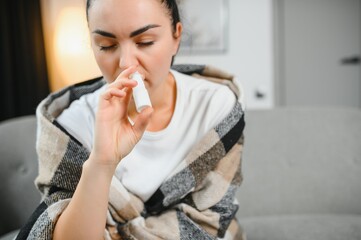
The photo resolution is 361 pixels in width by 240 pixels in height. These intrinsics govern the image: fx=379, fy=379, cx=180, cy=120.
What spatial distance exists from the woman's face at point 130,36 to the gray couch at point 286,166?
529mm

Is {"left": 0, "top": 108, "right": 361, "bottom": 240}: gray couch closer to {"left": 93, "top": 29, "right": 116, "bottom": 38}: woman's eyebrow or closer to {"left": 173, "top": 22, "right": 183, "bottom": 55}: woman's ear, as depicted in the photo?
{"left": 173, "top": 22, "right": 183, "bottom": 55}: woman's ear

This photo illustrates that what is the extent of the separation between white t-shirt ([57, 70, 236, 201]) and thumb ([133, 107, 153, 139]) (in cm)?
18

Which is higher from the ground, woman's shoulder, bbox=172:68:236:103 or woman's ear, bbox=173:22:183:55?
woman's ear, bbox=173:22:183:55

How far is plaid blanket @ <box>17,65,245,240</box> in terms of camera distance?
2.43ft

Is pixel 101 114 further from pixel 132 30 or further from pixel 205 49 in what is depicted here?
pixel 205 49

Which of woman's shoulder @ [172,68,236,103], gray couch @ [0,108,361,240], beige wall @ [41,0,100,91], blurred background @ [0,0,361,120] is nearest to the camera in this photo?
woman's shoulder @ [172,68,236,103]

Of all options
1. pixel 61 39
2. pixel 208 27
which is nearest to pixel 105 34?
pixel 61 39

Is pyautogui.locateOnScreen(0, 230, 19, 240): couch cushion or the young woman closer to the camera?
the young woman

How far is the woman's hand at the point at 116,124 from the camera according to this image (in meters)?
0.60

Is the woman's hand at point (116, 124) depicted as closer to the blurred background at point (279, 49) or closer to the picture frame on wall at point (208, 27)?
the blurred background at point (279, 49)

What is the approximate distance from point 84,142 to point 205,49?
2.06 metres

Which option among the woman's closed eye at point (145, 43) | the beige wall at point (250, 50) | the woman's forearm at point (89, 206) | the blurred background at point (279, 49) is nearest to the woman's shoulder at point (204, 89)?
the woman's closed eye at point (145, 43)

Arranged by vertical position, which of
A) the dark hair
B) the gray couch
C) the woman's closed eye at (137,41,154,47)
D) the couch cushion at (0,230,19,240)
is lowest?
the couch cushion at (0,230,19,240)

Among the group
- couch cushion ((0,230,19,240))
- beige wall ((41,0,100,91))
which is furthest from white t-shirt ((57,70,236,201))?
beige wall ((41,0,100,91))
